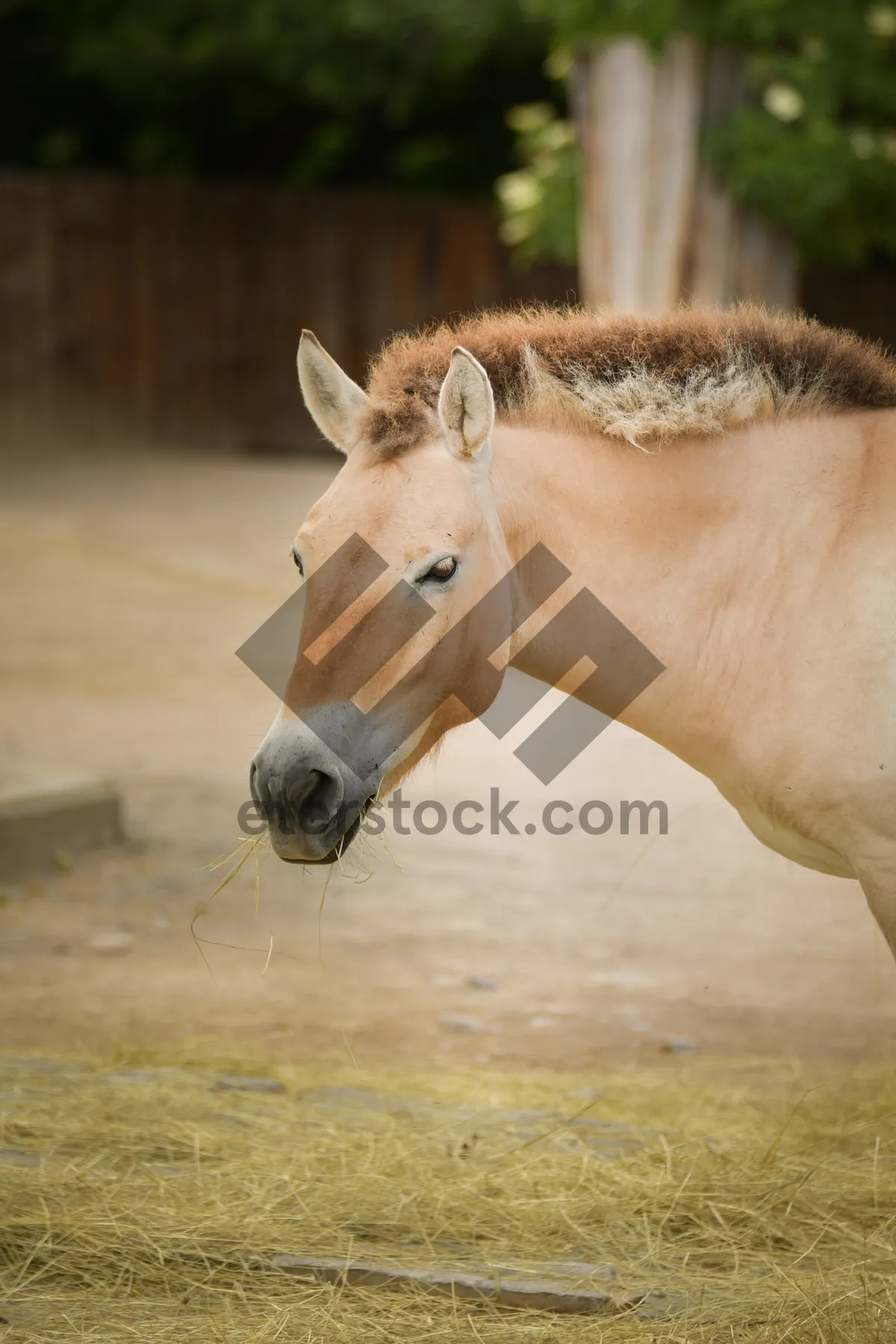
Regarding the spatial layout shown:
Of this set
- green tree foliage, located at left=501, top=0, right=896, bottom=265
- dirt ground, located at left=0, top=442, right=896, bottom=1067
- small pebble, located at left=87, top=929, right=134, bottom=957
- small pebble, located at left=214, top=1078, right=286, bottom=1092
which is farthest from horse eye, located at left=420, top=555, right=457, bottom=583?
green tree foliage, located at left=501, top=0, right=896, bottom=265

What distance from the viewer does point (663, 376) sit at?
311cm

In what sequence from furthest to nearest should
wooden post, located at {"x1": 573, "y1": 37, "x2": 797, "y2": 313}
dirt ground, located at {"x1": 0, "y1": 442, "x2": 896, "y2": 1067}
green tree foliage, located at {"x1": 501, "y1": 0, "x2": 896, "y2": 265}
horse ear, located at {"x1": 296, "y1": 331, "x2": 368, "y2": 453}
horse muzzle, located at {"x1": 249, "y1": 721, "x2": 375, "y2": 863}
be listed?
wooden post, located at {"x1": 573, "y1": 37, "x2": 797, "y2": 313}, green tree foliage, located at {"x1": 501, "y1": 0, "x2": 896, "y2": 265}, dirt ground, located at {"x1": 0, "y1": 442, "x2": 896, "y2": 1067}, horse ear, located at {"x1": 296, "y1": 331, "x2": 368, "y2": 453}, horse muzzle, located at {"x1": 249, "y1": 721, "x2": 375, "y2": 863}

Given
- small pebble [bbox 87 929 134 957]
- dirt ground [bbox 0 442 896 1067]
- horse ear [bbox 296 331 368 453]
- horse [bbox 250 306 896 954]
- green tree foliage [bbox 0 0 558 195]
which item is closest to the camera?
horse [bbox 250 306 896 954]

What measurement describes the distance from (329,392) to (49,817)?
3097 mm

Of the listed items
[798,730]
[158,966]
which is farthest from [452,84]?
[798,730]

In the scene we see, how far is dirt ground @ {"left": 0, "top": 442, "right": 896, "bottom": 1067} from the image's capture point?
4.42 metres

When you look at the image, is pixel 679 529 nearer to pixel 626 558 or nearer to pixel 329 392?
pixel 626 558

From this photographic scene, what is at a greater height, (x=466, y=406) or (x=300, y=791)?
(x=466, y=406)

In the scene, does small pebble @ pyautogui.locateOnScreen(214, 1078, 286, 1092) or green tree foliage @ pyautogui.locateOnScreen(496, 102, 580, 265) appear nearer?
small pebble @ pyautogui.locateOnScreen(214, 1078, 286, 1092)

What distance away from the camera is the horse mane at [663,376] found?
3092 mm

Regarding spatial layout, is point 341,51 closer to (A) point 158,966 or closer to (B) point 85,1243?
(A) point 158,966

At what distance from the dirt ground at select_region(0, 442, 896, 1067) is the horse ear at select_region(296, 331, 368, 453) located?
90cm

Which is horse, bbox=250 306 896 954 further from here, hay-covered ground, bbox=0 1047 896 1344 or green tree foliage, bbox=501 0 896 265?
green tree foliage, bbox=501 0 896 265

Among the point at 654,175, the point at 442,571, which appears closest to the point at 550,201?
the point at 654,175
